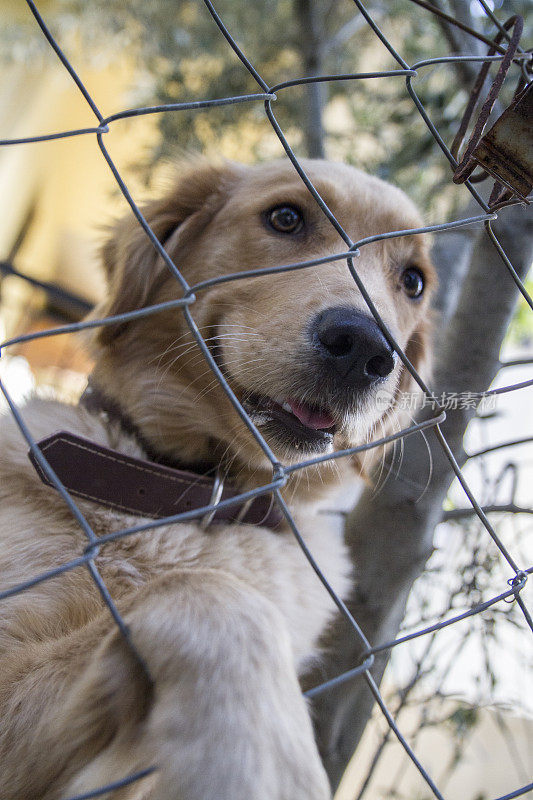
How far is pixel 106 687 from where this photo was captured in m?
1.05

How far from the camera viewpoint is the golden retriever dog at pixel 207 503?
101 centimetres

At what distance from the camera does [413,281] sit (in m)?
2.56

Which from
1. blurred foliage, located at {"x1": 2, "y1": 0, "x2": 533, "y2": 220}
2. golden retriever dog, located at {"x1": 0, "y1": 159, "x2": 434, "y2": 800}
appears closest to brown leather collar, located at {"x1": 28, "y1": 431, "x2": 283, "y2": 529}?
golden retriever dog, located at {"x1": 0, "y1": 159, "x2": 434, "y2": 800}

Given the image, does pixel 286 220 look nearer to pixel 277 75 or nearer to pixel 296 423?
pixel 296 423

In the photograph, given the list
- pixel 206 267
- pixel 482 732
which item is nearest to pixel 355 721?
pixel 206 267

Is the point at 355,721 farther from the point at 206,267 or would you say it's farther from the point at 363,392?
the point at 206,267

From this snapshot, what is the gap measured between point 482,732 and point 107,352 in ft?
14.6

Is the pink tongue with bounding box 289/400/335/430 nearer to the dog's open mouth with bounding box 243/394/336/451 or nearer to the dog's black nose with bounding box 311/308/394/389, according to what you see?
the dog's open mouth with bounding box 243/394/336/451

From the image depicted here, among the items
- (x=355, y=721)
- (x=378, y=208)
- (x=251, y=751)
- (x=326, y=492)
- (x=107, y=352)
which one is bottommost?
(x=355, y=721)

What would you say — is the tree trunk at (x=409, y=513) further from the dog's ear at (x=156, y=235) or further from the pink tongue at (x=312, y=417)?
the dog's ear at (x=156, y=235)

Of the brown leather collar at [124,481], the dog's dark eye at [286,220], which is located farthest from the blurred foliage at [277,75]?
the brown leather collar at [124,481]

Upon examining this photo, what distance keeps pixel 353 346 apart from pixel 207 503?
624 mm

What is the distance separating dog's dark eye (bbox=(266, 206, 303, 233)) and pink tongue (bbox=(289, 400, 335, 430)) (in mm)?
722

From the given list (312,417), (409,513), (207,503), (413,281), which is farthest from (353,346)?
(413,281)
